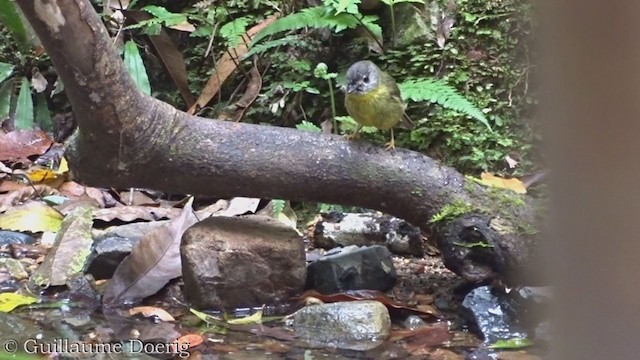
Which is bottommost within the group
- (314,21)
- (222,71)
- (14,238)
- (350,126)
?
(14,238)

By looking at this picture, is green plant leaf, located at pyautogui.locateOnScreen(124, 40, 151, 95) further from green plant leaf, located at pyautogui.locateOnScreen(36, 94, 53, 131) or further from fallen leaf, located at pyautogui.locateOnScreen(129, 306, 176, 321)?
fallen leaf, located at pyautogui.locateOnScreen(129, 306, 176, 321)

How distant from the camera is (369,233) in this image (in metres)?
3.58

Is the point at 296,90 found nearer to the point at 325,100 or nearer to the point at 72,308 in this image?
the point at 325,100

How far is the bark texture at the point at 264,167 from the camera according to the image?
2545 mm

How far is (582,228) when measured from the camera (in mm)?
561

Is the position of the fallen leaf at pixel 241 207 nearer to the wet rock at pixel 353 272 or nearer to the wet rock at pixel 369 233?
the wet rock at pixel 369 233

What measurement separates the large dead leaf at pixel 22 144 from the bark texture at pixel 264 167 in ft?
7.51

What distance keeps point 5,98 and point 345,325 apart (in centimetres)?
373

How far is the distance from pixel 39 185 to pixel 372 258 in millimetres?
2266

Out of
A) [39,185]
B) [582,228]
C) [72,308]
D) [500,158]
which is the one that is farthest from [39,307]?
[582,228]

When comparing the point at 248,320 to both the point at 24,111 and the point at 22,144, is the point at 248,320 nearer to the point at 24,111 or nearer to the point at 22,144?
the point at 22,144

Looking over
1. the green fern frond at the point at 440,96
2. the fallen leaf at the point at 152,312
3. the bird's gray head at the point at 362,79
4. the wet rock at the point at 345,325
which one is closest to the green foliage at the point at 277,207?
the bird's gray head at the point at 362,79

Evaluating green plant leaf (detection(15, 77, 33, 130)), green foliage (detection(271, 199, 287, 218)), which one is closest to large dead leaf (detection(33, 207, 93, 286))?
green foliage (detection(271, 199, 287, 218))

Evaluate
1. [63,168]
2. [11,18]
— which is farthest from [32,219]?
[11,18]
